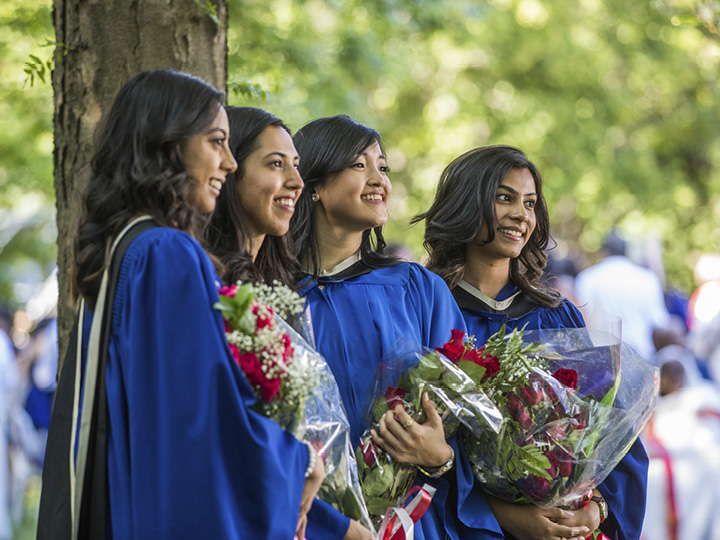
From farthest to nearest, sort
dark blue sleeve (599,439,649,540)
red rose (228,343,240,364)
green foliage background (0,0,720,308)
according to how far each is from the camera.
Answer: green foliage background (0,0,720,308) < dark blue sleeve (599,439,649,540) < red rose (228,343,240,364)

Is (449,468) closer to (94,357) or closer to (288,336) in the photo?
(288,336)

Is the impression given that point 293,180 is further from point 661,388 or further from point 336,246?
point 661,388

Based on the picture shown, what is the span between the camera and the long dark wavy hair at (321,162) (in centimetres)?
361

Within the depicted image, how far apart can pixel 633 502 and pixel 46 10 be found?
456 cm

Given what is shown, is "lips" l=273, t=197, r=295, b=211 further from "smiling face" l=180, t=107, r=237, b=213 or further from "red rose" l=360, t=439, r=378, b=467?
"red rose" l=360, t=439, r=378, b=467

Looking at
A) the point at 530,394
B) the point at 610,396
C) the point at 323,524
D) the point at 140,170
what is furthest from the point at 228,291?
the point at 610,396

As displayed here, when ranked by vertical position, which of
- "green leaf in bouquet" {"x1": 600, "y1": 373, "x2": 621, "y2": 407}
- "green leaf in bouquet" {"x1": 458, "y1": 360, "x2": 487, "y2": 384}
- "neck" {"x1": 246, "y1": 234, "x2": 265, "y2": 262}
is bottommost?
"green leaf in bouquet" {"x1": 600, "y1": 373, "x2": 621, "y2": 407}

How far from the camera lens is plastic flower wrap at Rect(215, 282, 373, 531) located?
2467mm

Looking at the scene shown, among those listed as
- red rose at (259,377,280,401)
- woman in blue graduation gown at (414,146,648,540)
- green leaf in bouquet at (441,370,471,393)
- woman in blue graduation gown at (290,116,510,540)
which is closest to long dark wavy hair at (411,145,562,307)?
woman in blue graduation gown at (414,146,648,540)

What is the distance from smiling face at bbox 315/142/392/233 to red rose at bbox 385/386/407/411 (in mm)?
742

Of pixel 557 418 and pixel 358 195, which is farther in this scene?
pixel 358 195

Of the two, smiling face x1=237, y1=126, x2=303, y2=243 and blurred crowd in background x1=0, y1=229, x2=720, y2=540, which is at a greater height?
smiling face x1=237, y1=126, x2=303, y2=243

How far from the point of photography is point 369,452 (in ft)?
10.2

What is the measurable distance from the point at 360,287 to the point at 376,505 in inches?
32.6
